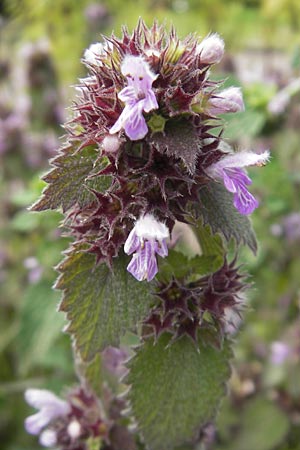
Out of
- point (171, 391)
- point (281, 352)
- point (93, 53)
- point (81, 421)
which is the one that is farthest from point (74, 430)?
point (281, 352)

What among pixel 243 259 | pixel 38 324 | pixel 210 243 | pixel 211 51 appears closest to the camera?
pixel 211 51

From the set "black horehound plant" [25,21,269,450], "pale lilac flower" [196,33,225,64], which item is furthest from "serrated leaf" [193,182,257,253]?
"pale lilac flower" [196,33,225,64]

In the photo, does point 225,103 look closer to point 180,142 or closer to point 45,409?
point 180,142

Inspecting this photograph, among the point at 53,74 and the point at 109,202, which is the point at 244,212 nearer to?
the point at 109,202

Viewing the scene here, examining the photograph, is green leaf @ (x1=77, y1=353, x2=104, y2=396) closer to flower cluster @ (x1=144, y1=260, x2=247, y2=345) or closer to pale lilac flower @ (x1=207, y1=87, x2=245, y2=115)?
flower cluster @ (x1=144, y1=260, x2=247, y2=345)

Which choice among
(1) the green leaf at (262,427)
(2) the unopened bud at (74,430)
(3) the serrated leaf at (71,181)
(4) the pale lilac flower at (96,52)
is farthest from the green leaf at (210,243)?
(1) the green leaf at (262,427)

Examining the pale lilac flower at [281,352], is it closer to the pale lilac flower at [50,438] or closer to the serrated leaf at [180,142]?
the pale lilac flower at [50,438]

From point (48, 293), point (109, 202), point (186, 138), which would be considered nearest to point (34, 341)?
point (48, 293)
